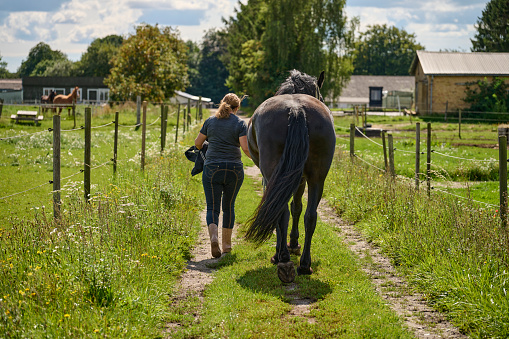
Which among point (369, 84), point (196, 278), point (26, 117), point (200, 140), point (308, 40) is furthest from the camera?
point (369, 84)

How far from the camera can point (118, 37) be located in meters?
105

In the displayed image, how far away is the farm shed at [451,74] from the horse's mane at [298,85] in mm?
36474

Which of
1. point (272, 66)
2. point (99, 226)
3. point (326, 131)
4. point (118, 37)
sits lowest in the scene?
point (99, 226)

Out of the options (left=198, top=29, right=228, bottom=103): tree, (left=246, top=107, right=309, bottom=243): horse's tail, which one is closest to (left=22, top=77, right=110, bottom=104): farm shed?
(left=198, top=29, right=228, bottom=103): tree

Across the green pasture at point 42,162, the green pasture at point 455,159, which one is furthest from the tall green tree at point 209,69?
the green pasture at point 42,162

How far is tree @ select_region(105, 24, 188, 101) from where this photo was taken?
37.6 meters

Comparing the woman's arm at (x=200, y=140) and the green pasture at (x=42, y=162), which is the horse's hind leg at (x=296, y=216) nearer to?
the woman's arm at (x=200, y=140)

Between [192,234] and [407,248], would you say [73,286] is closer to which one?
[192,234]

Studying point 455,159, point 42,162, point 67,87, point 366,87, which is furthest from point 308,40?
point 67,87

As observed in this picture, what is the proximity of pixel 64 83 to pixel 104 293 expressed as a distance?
235ft

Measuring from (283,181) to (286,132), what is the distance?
584mm

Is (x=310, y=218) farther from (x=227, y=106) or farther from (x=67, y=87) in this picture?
(x=67, y=87)

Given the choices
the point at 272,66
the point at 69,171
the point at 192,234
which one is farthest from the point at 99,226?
the point at 272,66

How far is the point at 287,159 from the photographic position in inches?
222
